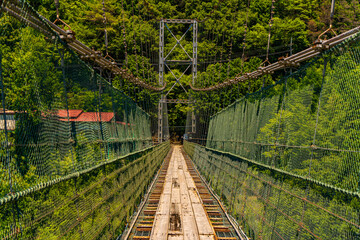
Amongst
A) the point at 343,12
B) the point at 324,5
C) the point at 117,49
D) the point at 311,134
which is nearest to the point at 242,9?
the point at 324,5

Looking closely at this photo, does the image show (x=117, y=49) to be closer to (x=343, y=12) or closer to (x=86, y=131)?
(x=343, y=12)

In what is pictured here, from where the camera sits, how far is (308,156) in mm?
2256

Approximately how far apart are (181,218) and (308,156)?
2.34m

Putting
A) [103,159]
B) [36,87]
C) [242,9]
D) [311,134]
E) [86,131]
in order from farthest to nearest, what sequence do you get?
1. [242,9]
2. [103,159]
3. [86,131]
4. [311,134]
5. [36,87]

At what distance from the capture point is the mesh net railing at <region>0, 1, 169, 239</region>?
54.6 inches

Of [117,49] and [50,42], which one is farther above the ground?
[117,49]

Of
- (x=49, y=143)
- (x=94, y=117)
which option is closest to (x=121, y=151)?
(x=94, y=117)

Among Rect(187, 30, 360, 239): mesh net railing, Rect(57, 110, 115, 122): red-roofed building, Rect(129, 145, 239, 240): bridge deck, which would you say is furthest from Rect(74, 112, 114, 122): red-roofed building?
Rect(187, 30, 360, 239): mesh net railing

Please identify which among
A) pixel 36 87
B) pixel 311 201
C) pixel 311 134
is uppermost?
pixel 36 87

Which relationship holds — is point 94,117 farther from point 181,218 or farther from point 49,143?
point 181,218

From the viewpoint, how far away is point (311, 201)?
2.04 metres

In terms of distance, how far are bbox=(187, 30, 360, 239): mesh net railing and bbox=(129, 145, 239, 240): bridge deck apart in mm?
436

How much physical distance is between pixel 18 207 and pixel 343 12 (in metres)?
18.0

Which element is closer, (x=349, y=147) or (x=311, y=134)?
(x=349, y=147)
